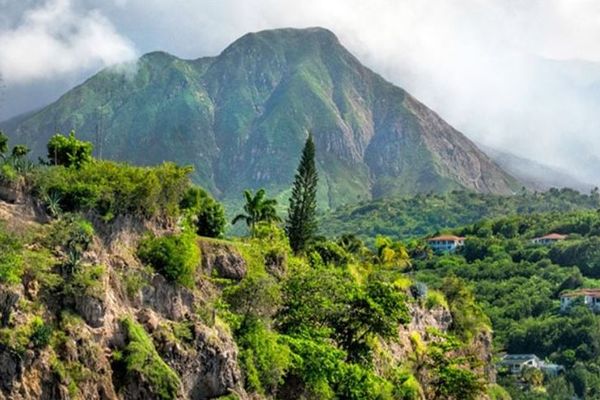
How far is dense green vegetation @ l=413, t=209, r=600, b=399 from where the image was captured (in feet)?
348

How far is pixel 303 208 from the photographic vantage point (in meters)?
59.8

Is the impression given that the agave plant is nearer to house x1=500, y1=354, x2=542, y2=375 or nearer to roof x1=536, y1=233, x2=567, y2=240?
house x1=500, y1=354, x2=542, y2=375

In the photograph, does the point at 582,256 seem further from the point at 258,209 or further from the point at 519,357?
the point at 258,209

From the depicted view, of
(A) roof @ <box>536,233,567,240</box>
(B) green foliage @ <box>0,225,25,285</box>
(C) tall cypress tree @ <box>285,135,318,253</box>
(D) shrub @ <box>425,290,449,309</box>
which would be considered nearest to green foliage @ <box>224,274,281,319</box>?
(B) green foliage @ <box>0,225,25,285</box>

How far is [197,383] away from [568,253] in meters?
121

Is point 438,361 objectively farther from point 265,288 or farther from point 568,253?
point 568,253

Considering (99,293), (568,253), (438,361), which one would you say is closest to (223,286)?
(99,293)

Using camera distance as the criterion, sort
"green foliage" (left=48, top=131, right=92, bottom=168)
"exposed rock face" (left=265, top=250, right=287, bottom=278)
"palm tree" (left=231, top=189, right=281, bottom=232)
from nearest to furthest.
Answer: "green foliage" (left=48, top=131, right=92, bottom=168)
"exposed rock face" (left=265, top=250, right=287, bottom=278)
"palm tree" (left=231, top=189, right=281, bottom=232)

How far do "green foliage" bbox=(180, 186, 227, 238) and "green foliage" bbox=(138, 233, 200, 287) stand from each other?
243 inches

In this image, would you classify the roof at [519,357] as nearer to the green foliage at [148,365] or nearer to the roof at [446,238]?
the roof at [446,238]

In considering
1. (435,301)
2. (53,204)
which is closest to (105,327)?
(53,204)

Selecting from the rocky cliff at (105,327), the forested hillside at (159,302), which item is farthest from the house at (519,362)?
the rocky cliff at (105,327)

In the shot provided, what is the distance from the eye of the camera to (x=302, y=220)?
59.2 m

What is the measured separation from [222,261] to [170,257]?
18.7 feet
